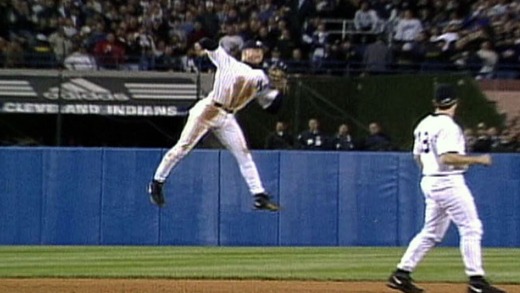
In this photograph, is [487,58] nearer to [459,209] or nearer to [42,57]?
[42,57]

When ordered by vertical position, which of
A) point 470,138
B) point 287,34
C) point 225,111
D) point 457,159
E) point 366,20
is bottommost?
point 457,159

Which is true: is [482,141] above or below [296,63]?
below

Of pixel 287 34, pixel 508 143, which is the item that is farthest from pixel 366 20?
pixel 508 143

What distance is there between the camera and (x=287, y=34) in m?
26.2

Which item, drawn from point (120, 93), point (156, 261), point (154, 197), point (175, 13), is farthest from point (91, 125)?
point (154, 197)

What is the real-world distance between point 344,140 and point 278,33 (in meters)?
3.23

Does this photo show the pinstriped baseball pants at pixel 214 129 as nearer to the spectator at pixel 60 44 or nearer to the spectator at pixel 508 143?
the spectator at pixel 508 143

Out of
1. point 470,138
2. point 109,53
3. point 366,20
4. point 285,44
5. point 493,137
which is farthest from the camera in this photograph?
point 366,20

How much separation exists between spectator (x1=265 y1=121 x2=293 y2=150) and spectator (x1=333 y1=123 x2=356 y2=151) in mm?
750

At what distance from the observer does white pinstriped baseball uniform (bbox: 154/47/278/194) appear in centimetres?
1480

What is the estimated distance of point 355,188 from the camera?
77.9ft

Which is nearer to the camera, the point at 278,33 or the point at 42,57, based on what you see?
the point at 42,57

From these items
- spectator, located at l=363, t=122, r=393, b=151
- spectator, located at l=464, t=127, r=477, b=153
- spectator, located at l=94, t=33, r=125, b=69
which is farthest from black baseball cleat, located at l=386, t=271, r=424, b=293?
spectator, located at l=94, t=33, r=125, b=69

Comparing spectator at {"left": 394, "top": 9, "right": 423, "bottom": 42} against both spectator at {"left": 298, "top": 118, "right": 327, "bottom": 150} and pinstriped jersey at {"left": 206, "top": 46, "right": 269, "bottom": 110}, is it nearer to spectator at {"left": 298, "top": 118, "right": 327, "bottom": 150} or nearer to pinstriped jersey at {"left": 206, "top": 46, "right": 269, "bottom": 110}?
spectator at {"left": 298, "top": 118, "right": 327, "bottom": 150}
